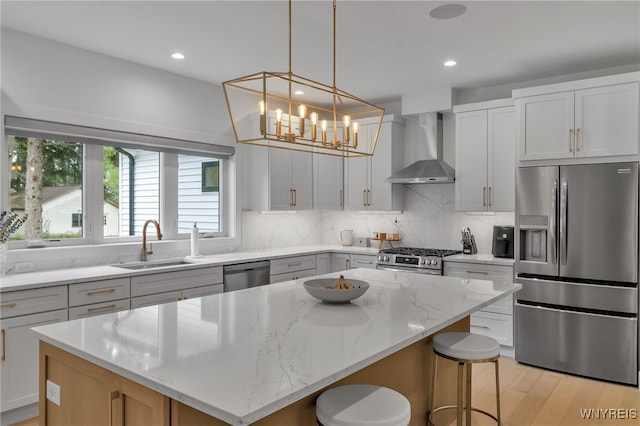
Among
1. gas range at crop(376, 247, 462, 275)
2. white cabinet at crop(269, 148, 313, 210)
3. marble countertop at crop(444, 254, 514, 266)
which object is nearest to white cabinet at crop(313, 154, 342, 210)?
white cabinet at crop(269, 148, 313, 210)

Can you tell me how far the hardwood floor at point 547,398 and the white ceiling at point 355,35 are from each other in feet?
8.97

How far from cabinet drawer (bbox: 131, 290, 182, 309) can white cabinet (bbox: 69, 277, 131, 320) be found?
59 mm

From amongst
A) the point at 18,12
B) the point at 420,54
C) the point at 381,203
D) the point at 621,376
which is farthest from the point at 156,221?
the point at 621,376

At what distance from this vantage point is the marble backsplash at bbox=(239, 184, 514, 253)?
197 inches

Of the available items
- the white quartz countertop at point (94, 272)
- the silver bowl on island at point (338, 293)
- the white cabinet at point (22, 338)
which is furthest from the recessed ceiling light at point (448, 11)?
the white cabinet at point (22, 338)

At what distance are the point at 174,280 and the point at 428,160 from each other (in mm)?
3004

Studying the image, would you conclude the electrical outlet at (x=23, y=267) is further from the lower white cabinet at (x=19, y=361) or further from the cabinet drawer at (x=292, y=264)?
the cabinet drawer at (x=292, y=264)

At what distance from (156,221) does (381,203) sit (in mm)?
2549

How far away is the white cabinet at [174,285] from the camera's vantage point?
3.52 m

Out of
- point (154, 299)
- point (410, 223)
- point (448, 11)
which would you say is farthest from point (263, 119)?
point (410, 223)

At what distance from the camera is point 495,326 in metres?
4.34

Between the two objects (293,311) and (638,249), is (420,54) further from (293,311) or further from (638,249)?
(293,311)

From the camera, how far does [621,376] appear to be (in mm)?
3621

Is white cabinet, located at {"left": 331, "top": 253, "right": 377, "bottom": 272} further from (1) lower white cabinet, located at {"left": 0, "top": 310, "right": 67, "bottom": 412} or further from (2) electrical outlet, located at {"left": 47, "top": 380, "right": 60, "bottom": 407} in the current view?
(2) electrical outlet, located at {"left": 47, "top": 380, "right": 60, "bottom": 407}
